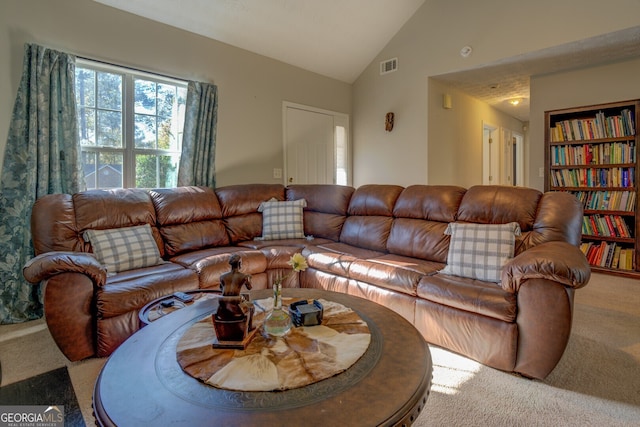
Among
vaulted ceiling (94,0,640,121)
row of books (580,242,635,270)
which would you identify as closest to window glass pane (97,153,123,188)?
vaulted ceiling (94,0,640,121)

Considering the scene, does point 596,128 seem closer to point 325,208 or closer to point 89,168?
point 325,208

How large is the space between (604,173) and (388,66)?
302 cm

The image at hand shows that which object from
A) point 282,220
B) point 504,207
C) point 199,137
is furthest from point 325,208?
point 504,207

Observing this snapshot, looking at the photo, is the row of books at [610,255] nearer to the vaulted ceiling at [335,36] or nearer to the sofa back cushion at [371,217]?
the vaulted ceiling at [335,36]

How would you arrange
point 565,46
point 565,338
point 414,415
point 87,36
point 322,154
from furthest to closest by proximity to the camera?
1. point 322,154
2. point 565,46
3. point 87,36
4. point 565,338
5. point 414,415

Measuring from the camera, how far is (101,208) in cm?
261

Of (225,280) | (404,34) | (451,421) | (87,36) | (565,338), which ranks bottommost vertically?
(451,421)

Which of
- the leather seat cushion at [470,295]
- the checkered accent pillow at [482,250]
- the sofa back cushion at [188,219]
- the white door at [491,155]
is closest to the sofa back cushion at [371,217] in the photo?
the checkered accent pillow at [482,250]

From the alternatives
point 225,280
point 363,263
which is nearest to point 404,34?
point 363,263

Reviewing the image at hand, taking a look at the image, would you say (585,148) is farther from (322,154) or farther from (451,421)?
(451,421)

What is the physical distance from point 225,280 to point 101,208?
6.69 feet

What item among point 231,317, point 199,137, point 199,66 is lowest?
point 231,317

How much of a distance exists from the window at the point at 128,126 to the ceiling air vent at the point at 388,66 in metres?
2.83

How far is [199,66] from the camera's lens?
3697mm
